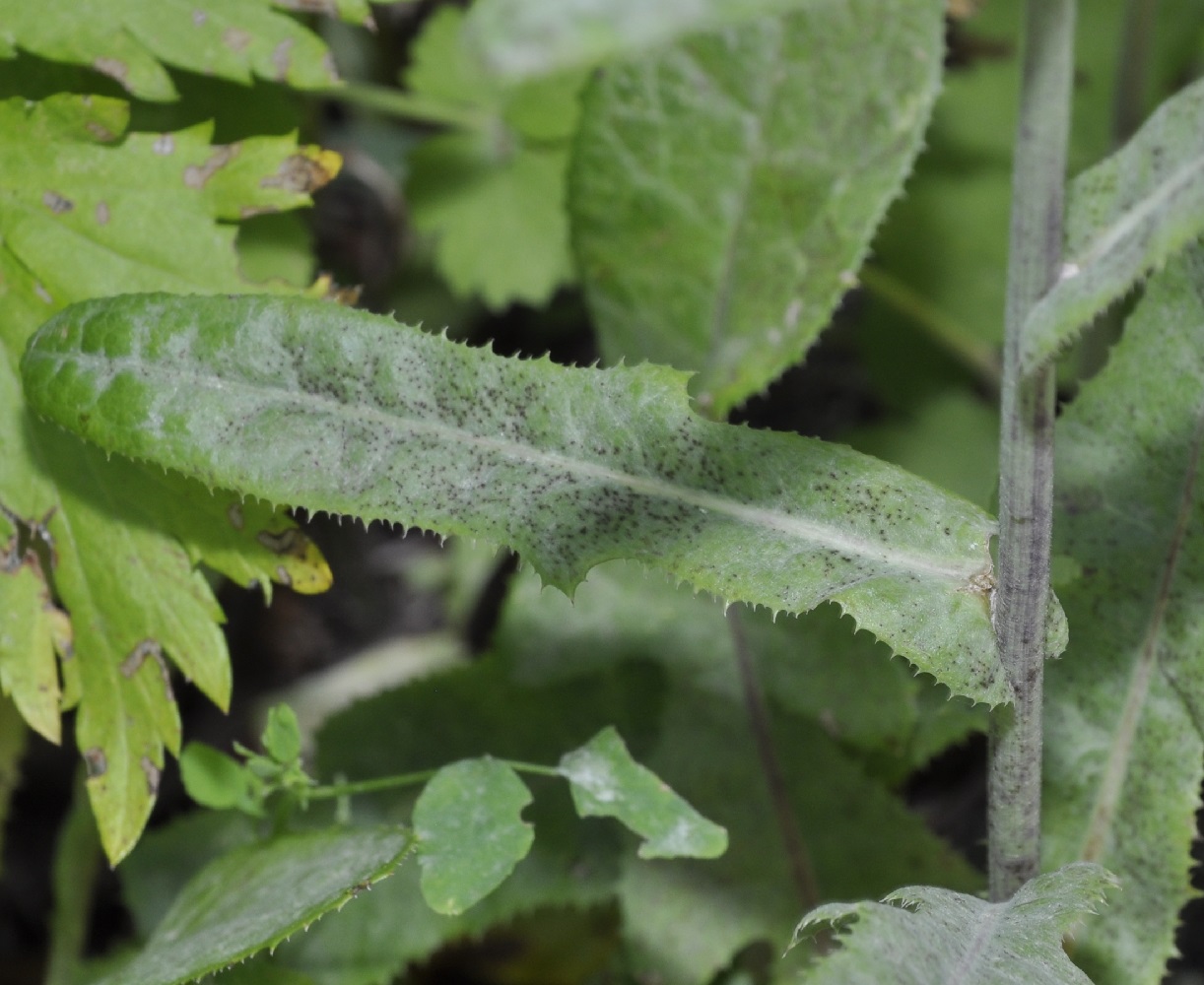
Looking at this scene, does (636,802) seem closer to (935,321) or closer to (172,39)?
(172,39)

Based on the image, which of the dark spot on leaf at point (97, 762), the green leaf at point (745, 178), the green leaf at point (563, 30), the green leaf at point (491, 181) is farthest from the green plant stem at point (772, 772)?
the green leaf at point (563, 30)

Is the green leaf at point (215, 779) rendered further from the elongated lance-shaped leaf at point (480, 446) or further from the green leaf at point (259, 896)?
the elongated lance-shaped leaf at point (480, 446)

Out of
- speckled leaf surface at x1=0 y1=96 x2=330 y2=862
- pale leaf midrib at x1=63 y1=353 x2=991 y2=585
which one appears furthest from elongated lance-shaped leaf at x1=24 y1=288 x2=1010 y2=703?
speckled leaf surface at x1=0 y1=96 x2=330 y2=862

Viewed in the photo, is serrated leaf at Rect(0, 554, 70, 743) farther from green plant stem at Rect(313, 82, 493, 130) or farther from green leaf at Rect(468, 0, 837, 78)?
green plant stem at Rect(313, 82, 493, 130)

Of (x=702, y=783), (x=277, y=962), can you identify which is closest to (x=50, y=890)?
(x=277, y=962)

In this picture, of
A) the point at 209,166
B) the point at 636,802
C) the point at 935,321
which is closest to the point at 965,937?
the point at 636,802
